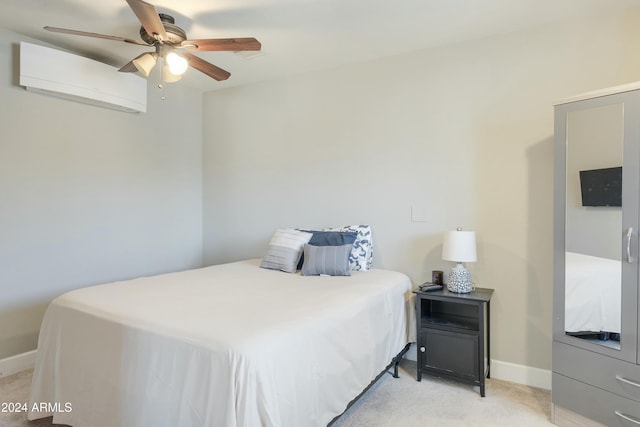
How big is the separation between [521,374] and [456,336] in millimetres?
628

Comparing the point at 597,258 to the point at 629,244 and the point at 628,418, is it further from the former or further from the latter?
the point at 628,418

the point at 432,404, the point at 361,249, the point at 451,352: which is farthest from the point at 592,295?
the point at 361,249

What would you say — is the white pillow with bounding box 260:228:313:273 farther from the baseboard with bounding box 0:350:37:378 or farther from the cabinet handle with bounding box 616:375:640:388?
the cabinet handle with bounding box 616:375:640:388

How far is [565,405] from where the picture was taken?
2.12 metres

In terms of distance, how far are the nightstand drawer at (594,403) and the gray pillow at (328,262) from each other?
58.6 inches

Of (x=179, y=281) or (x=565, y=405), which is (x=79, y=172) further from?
(x=565, y=405)

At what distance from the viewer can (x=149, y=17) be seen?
1978mm

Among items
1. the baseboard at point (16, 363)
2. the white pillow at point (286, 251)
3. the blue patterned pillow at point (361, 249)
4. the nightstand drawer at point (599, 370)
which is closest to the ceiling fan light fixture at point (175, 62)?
the white pillow at point (286, 251)

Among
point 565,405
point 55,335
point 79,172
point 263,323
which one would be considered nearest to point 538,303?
point 565,405

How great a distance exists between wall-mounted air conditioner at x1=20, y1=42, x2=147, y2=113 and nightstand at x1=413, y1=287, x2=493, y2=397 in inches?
120

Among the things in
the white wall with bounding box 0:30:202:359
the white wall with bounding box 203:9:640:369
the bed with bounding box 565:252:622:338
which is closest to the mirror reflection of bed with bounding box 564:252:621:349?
the bed with bounding box 565:252:622:338

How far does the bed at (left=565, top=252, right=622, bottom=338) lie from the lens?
6.40 ft

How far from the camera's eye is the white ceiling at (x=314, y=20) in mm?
2361

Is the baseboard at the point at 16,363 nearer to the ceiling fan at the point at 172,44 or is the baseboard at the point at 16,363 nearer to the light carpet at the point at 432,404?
the light carpet at the point at 432,404
